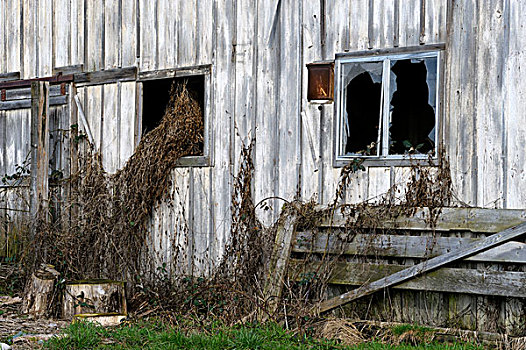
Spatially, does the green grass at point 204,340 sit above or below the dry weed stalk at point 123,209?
below

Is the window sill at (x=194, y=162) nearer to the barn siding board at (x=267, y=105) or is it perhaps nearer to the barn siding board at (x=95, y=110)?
the barn siding board at (x=267, y=105)

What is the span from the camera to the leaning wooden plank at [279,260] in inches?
311

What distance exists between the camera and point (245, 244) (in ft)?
29.6

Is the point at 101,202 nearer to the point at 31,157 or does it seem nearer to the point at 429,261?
the point at 31,157

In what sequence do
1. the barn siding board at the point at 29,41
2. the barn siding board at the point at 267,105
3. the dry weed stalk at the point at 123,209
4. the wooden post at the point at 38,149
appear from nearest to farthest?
the barn siding board at the point at 267,105, the dry weed stalk at the point at 123,209, the wooden post at the point at 38,149, the barn siding board at the point at 29,41

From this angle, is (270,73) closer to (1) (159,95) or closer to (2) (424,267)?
(1) (159,95)

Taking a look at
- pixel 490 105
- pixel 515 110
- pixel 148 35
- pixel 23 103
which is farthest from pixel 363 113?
pixel 23 103

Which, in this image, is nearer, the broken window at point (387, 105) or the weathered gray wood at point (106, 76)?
the broken window at point (387, 105)

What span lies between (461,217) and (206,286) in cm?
327

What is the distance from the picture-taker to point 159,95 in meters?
10.9

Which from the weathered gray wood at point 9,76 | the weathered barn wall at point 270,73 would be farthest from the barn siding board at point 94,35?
the weathered gray wood at point 9,76

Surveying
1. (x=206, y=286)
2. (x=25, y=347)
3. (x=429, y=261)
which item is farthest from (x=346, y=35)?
(x=25, y=347)

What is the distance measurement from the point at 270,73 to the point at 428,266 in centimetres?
326

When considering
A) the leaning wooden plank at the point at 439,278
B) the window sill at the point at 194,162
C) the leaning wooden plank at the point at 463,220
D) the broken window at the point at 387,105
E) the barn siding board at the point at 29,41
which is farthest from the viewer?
the barn siding board at the point at 29,41
